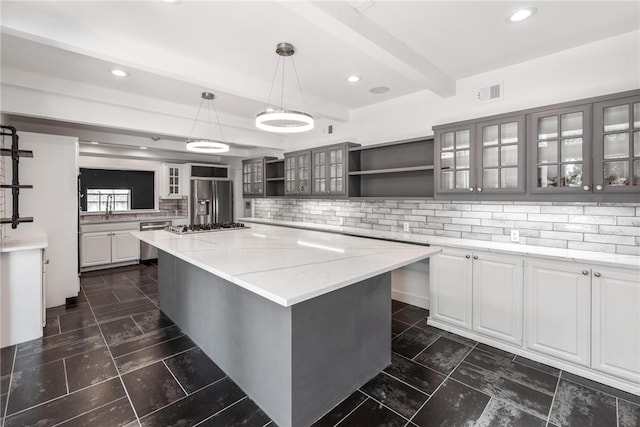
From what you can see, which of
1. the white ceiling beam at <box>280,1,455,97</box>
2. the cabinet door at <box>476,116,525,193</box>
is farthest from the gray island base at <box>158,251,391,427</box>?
the white ceiling beam at <box>280,1,455,97</box>

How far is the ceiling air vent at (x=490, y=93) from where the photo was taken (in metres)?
3.08

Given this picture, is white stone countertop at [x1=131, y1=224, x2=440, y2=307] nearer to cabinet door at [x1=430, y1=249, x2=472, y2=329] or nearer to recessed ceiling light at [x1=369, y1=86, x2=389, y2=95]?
cabinet door at [x1=430, y1=249, x2=472, y2=329]

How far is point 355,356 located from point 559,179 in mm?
2185

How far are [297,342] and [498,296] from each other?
1969 mm

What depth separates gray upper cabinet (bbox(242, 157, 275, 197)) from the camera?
5.93 metres

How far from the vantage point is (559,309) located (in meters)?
2.39

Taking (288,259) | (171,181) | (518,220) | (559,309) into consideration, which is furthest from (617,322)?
(171,181)

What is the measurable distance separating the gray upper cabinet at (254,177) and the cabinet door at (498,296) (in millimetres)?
4151

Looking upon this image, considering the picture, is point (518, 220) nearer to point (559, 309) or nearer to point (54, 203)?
point (559, 309)

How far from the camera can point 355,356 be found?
2.14 m

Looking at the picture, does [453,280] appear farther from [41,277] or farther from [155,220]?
[155,220]

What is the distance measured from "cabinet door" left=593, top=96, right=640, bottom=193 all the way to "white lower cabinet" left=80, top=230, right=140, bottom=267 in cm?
686

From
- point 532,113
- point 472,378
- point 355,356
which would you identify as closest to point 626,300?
point 472,378

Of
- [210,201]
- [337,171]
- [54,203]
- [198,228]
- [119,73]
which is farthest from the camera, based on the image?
[210,201]
